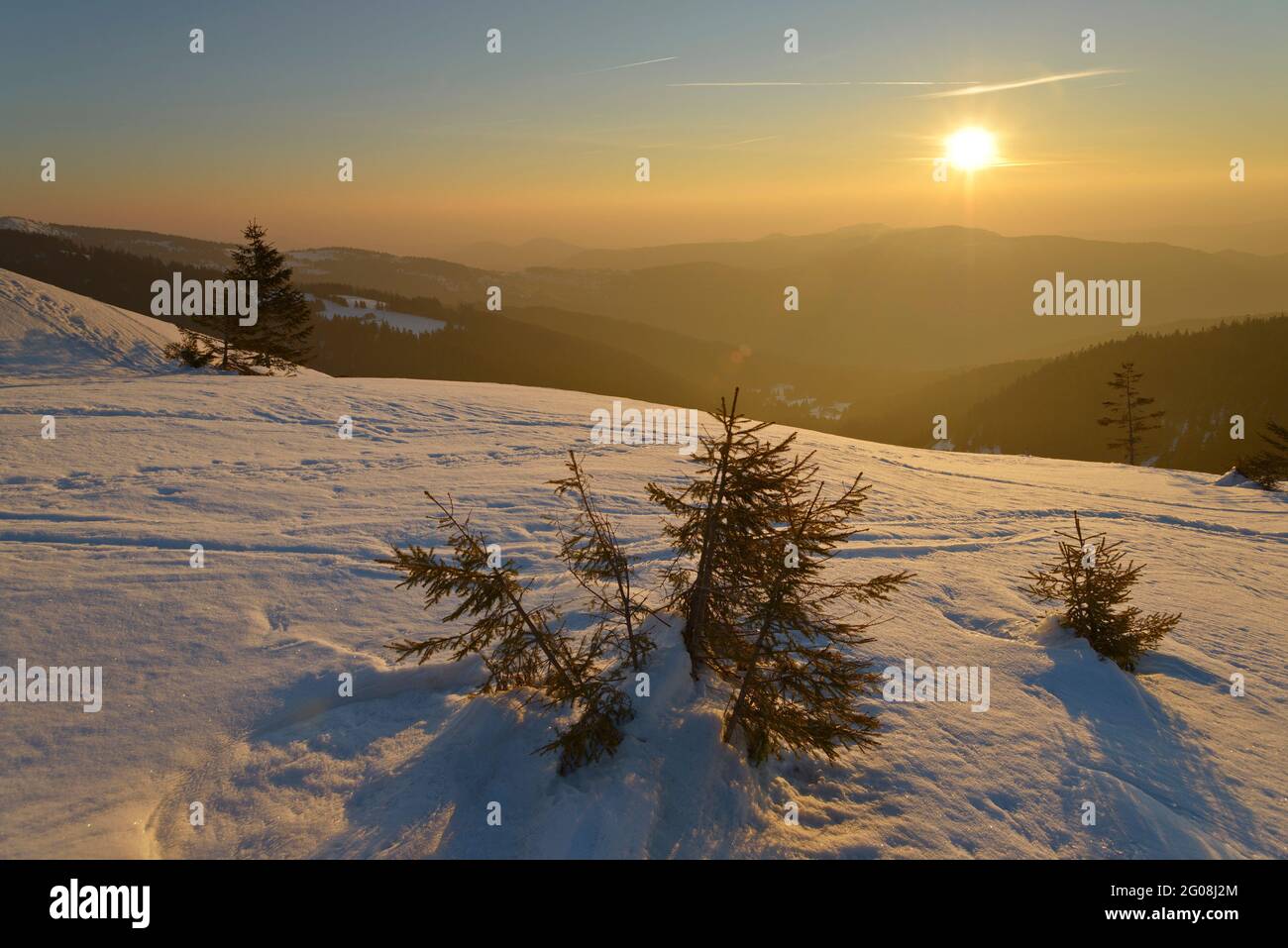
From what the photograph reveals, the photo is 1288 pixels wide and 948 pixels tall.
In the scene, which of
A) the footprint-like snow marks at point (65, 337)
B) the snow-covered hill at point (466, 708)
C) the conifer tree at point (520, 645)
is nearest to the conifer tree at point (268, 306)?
the footprint-like snow marks at point (65, 337)

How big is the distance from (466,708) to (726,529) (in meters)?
2.61

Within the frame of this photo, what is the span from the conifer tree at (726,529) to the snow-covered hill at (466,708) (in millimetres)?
364

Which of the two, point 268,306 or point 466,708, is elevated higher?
point 268,306

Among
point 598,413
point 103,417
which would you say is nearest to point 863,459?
point 598,413

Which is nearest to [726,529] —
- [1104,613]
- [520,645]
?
[520,645]

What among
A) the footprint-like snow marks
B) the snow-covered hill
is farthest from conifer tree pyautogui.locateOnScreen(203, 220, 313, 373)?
the snow-covered hill

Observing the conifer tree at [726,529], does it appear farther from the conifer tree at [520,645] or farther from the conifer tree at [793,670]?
the conifer tree at [520,645]

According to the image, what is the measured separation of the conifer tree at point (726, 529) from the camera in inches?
182

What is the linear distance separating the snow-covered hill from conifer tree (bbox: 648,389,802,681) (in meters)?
0.36

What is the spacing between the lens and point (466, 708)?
16.4ft

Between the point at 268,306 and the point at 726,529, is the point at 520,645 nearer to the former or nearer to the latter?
the point at 726,529

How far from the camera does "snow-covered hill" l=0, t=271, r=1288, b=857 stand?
4105 mm

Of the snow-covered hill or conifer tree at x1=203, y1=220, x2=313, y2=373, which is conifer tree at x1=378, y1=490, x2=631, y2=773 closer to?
the snow-covered hill
